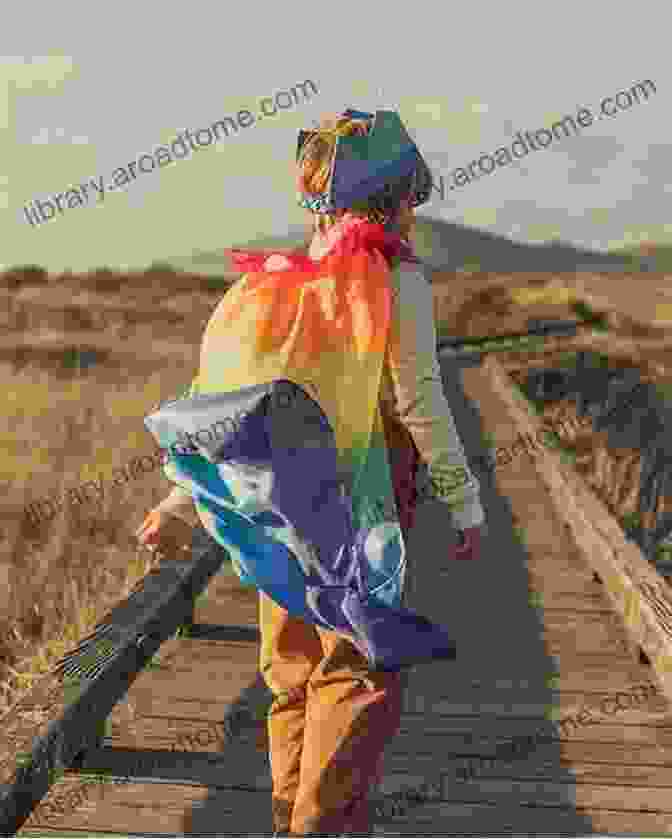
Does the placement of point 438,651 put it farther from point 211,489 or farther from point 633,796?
point 633,796

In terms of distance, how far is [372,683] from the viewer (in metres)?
2.70

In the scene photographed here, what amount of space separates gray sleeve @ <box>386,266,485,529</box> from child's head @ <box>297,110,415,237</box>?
0.16m

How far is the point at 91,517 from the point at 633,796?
484cm

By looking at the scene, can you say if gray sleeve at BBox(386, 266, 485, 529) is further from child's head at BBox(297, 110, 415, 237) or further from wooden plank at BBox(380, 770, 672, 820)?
wooden plank at BBox(380, 770, 672, 820)

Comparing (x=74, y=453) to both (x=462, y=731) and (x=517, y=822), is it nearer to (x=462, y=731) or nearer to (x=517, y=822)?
(x=462, y=731)

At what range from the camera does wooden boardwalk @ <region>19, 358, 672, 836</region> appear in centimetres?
327

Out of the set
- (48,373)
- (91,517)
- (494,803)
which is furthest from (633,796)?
(48,373)

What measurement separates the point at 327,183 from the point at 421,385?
1.54 feet

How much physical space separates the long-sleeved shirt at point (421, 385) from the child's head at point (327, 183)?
0.14 m

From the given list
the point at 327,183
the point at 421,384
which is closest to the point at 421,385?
the point at 421,384

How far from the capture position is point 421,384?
260cm

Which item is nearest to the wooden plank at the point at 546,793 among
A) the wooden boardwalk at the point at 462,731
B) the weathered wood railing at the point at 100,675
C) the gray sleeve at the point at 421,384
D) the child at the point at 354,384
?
the wooden boardwalk at the point at 462,731

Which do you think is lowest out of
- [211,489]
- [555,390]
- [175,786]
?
[555,390]

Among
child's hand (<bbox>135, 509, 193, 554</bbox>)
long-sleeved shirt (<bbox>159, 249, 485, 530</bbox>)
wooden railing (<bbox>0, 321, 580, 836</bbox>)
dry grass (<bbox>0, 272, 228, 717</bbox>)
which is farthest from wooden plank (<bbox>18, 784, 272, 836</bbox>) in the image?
long-sleeved shirt (<bbox>159, 249, 485, 530</bbox>)
